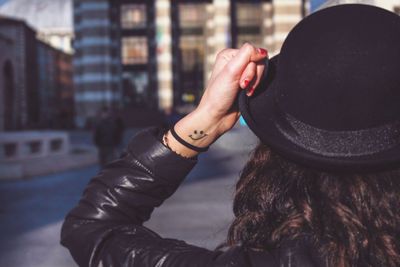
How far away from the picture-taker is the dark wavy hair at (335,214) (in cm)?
119

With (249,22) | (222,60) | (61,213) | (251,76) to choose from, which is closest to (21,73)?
(249,22)

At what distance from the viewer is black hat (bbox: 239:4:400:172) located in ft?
3.71

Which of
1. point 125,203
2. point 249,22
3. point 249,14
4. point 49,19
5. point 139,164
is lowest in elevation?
point 125,203

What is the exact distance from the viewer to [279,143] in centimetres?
120

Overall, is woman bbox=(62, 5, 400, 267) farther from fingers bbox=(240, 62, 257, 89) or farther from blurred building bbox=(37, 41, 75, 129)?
blurred building bbox=(37, 41, 75, 129)

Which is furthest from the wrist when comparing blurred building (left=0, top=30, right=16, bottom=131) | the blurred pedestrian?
blurred building (left=0, top=30, right=16, bottom=131)

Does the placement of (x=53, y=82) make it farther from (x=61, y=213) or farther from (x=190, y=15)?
(x=61, y=213)

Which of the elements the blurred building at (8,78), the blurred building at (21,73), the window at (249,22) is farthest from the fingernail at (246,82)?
the window at (249,22)

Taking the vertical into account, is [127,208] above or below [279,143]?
below

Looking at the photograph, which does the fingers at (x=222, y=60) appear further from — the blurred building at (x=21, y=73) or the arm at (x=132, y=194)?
the blurred building at (x=21, y=73)

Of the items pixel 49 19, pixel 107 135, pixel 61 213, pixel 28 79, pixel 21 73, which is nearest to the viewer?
pixel 61 213

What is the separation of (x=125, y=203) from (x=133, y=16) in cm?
4837

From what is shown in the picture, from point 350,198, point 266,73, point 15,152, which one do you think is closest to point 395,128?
point 350,198

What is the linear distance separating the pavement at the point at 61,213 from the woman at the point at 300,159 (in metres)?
2.14
